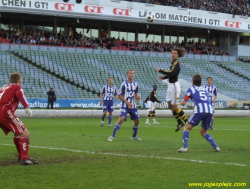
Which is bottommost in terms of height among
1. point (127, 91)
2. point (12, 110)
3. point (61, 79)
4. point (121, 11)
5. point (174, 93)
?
point (61, 79)

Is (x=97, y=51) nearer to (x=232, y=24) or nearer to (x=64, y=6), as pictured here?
(x=64, y=6)

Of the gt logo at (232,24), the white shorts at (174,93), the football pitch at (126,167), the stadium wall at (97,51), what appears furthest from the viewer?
the gt logo at (232,24)

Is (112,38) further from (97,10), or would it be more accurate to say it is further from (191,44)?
(191,44)

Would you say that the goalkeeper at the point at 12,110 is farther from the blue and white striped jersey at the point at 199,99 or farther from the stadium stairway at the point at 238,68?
the stadium stairway at the point at 238,68

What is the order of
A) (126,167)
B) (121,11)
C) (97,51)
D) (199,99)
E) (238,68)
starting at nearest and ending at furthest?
1. (126,167)
2. (199,99)
3. (97,51)
4. (121,11)
5. (238,68)

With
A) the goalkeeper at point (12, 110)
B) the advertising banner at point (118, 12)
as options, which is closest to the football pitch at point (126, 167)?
the goalkeeper at point (12, 110)

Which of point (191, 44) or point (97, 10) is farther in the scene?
point (191, 44)

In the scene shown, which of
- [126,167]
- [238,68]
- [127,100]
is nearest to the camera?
[126,167]

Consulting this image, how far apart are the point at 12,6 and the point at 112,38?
1333 centimetres

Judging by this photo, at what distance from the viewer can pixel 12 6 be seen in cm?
4628

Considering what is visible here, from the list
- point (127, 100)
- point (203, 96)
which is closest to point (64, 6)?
point (127, 100)

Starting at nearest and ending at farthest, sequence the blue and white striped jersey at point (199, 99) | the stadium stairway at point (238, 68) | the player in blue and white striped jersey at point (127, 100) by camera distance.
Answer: the blue and white striped jersey at point (199, 99) → the player in blue and white striped jersey at point (127, 100) → the stadium stairway at point (238, 68)

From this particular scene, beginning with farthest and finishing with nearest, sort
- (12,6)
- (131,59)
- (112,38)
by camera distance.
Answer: (112,38)
(131,59)
(12,6)

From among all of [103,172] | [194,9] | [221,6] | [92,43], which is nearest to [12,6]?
[92,43]
